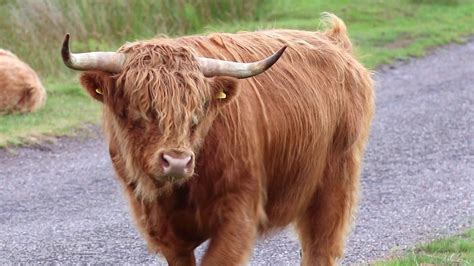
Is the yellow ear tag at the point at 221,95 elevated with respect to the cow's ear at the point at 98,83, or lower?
lower

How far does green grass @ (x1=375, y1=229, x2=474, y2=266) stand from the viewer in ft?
22.0

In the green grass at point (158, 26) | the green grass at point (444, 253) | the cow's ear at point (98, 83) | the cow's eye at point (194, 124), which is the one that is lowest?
the green grass at point (158, 26)

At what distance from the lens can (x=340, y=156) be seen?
6.54 meters

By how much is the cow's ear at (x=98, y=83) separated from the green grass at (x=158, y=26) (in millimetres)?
6011

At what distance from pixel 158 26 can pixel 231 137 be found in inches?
470

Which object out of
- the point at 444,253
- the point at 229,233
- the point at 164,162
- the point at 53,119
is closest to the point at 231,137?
the point at 229,233

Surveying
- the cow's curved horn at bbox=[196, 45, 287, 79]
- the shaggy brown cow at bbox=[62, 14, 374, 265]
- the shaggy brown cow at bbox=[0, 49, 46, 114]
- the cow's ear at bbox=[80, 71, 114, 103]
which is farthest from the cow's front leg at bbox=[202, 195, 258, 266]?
the shaggy brown cow at bbox=[0, 49, 46, 114]

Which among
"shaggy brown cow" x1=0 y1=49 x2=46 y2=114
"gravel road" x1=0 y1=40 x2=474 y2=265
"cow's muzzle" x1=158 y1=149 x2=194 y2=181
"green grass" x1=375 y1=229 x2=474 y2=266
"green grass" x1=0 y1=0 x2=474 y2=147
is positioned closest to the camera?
"cow's muzzle" x1=158 y1=149 x2=194 y2=181

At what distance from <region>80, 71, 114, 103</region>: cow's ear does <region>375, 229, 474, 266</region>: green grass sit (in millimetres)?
2195

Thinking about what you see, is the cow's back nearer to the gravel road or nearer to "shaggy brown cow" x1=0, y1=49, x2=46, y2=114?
the gravel road

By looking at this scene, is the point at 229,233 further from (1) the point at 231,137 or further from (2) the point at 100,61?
(2) the point at 100,61

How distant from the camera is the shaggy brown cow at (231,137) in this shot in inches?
204

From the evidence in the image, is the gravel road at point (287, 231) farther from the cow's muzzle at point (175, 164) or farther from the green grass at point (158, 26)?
the cow's muzzle at point (175, 164)

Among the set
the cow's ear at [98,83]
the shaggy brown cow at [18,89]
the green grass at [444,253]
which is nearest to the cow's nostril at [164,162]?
the cow's ear at [98,83]
